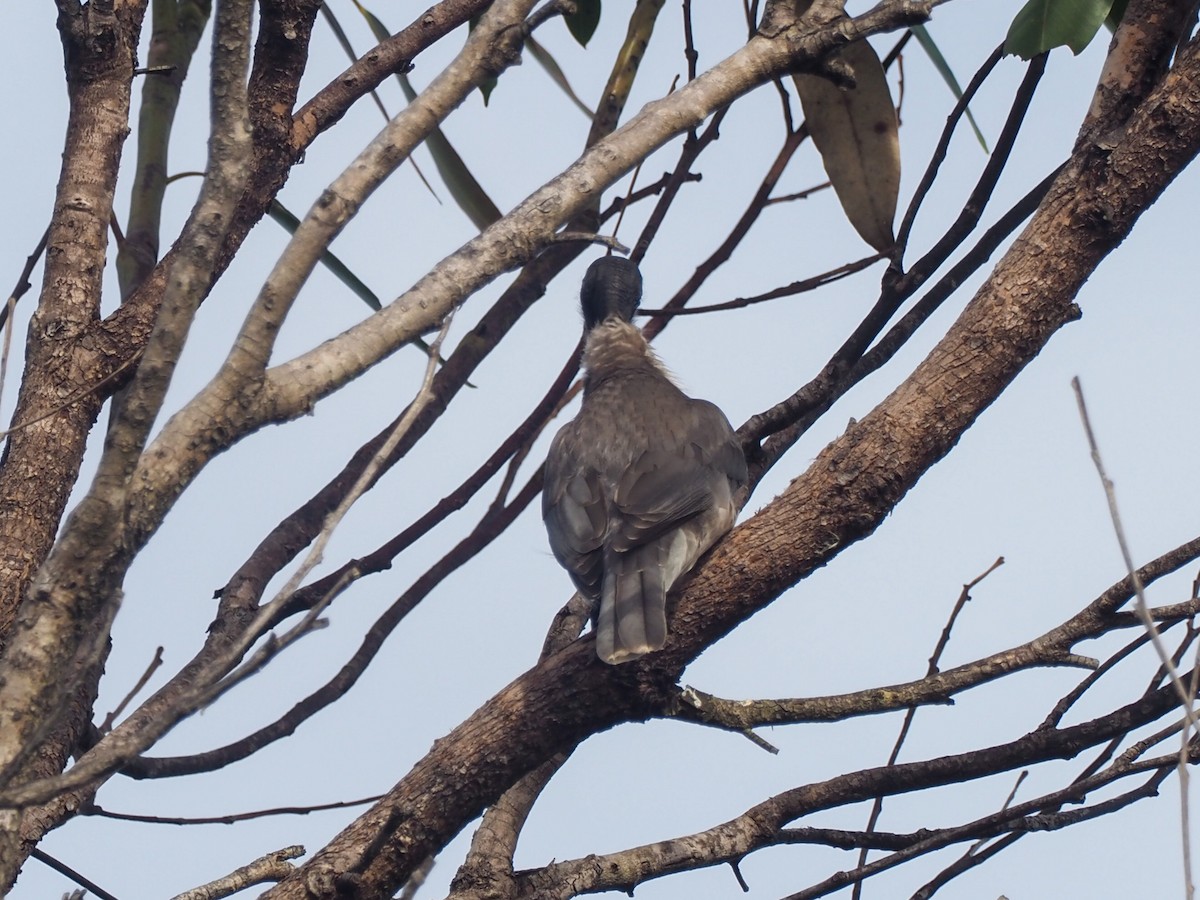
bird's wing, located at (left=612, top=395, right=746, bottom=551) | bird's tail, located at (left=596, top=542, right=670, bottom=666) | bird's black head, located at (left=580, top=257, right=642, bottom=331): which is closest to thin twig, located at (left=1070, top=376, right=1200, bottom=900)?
bird's tail, located at (left=596, top=542, right=670, bottom=666)

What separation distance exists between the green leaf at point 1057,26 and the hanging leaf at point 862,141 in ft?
2.11

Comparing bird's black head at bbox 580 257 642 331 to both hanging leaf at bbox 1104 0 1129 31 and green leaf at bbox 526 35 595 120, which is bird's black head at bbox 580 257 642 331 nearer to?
green leaf at bbox 526 35 595 120

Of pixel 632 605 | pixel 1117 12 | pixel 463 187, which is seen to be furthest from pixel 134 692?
pixel 1117 12

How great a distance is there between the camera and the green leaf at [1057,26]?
128 inches

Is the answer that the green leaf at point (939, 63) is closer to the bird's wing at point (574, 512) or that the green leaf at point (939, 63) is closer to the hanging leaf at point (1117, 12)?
the hanging leaf at point (1117, 12)

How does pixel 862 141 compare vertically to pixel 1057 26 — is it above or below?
above

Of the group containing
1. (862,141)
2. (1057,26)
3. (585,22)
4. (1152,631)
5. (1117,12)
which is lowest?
(1152,631)

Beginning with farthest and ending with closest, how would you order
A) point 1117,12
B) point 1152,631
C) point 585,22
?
point 585,22 < point 1117,12 < point 1152,631

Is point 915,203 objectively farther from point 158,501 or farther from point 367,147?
point 158,501

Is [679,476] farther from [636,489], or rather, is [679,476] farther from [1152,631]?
[1152,631]

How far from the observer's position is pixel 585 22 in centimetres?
438

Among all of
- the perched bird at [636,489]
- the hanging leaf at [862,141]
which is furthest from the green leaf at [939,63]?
the perched bird at [636,489]

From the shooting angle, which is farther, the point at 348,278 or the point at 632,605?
the point at 348,278

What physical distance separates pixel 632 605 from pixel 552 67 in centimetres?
223
